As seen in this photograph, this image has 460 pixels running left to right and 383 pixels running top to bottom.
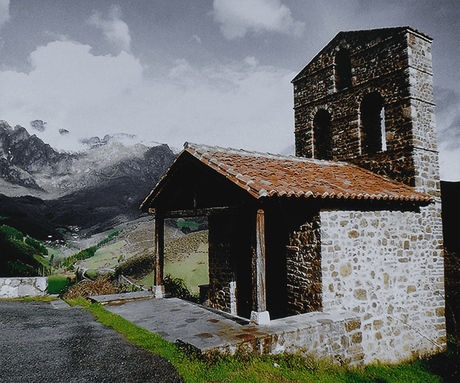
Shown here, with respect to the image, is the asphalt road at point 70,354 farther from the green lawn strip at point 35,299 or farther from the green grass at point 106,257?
the green grass at point 106,257

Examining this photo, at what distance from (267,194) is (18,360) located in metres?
4.13

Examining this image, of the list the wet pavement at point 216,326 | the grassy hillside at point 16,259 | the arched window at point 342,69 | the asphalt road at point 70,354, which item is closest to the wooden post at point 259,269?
the wet pavement at point 216,326

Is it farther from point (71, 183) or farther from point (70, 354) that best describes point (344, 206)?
point (71, 183)

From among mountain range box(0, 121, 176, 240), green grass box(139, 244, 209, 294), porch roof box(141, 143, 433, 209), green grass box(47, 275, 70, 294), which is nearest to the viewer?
porch roof box(141, 143, 433, 209)

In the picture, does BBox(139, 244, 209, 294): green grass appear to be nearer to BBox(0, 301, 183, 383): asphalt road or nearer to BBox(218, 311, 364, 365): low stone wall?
BBox(0, 301, 183, 383): asphalt road

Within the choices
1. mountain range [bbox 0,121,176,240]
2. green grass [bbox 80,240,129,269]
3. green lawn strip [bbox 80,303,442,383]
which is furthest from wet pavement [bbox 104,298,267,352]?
mountain range [bbox 0,121,176,240]

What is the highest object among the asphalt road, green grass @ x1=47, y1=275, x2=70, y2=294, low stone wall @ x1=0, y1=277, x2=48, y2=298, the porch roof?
the porch roof

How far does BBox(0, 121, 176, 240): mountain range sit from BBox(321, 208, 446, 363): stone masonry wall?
2207 cm

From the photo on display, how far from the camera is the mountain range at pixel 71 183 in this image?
27.7 m

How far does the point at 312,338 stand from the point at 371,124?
714 cm

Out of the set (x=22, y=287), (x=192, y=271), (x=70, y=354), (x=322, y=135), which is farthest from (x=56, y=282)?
(x=322, y=135)

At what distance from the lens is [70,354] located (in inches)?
190

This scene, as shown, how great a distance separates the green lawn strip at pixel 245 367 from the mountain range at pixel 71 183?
21350 mm

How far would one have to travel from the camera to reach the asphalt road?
408cm
